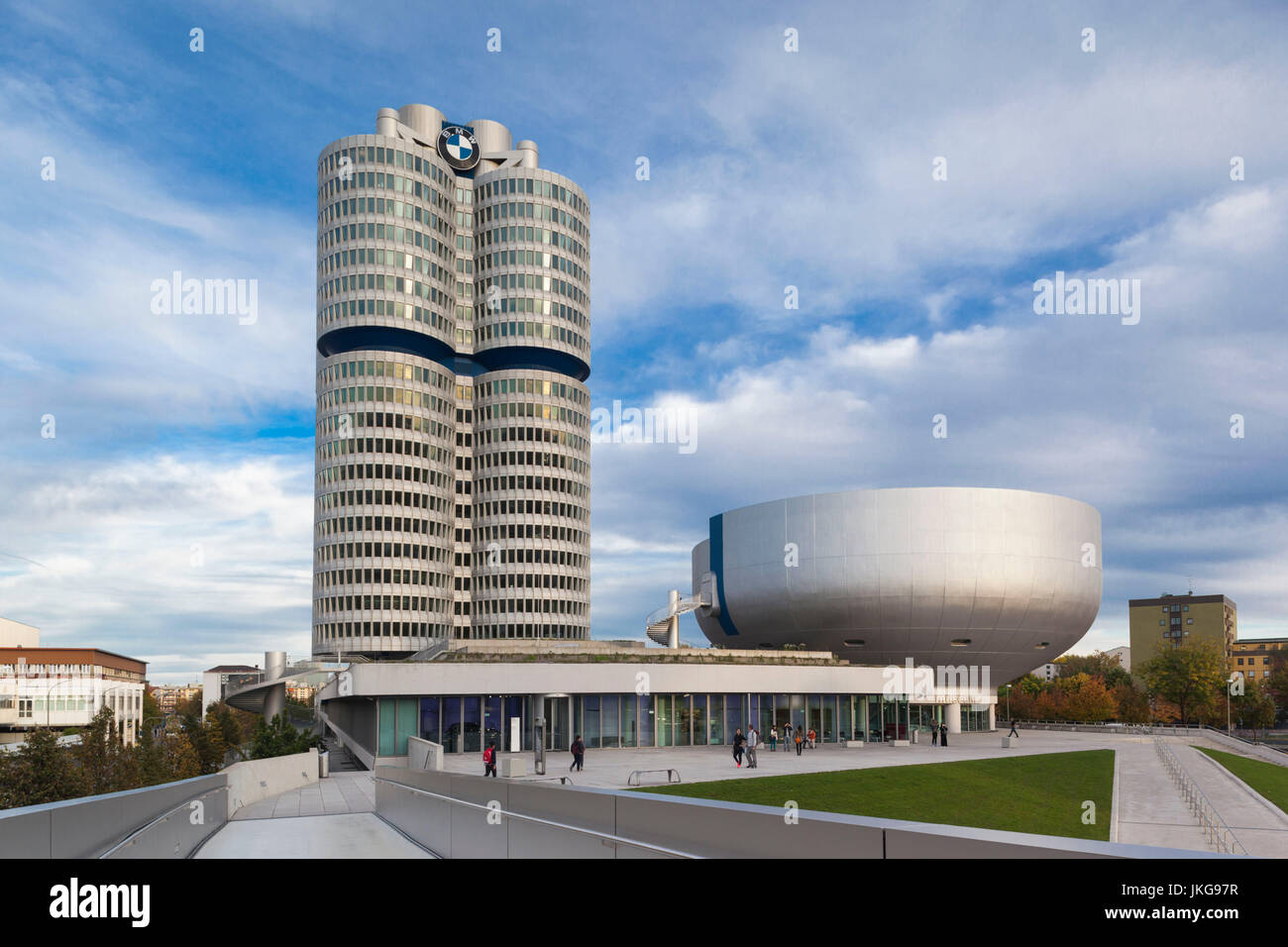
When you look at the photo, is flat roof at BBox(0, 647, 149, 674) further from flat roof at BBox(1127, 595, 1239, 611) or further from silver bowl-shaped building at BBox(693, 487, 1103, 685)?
flat roof at BBox(1127, 595, 1239, 611)

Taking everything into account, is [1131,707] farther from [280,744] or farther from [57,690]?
[57,690]

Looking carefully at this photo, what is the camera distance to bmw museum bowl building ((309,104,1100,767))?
83062mm

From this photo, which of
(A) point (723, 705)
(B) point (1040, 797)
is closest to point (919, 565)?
(A) point (723, 705)

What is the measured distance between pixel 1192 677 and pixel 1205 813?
247ft

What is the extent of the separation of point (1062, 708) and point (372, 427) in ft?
271

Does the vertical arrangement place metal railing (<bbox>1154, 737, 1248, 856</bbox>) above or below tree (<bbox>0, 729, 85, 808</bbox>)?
above

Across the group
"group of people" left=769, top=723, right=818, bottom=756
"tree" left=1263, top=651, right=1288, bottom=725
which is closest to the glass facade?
"group of people" left=769, top=723, right=818, bottom=756

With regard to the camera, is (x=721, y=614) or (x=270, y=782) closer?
(x=270, y=782)

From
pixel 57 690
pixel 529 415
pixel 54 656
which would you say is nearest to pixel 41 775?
pixel 529 415

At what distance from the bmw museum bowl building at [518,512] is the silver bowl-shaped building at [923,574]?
190 mm

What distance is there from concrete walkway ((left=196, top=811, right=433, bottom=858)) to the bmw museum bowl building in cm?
3881

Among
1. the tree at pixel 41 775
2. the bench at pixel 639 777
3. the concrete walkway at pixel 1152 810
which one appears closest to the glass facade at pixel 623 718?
the bench at pixel 639 777
